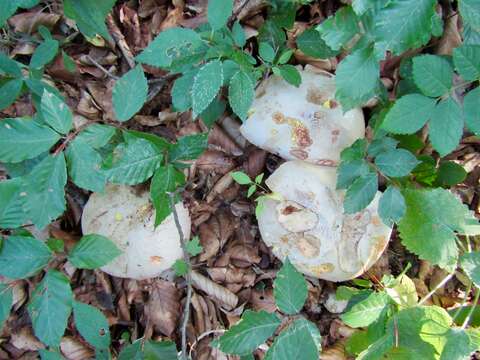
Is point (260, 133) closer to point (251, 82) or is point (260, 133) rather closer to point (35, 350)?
point (251, 82)

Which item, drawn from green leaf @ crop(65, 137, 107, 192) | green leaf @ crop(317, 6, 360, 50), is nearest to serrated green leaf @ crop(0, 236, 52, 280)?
green leaf @ crop(65, 137, 107, 192)

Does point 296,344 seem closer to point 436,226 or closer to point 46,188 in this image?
point 436,226

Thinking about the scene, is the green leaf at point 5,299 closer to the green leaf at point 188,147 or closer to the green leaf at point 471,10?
the green leaf at point 188,147

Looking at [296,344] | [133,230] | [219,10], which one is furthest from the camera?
[133,230]

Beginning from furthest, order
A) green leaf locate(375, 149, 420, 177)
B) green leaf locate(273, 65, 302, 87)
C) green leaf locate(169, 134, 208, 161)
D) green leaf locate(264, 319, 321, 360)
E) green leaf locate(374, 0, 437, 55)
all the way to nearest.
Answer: green leaf locate(273, 65, 302, 87)
green leaf locate(375, 149, 420, 177)
green leaf locate(169, 134, 208, 161)
green leaf locate(264, 319, 321, 360)
green leaf locate(374, 0, 437, 55)

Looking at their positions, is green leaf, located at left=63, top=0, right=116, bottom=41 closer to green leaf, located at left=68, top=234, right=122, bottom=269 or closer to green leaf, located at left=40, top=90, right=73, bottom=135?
green leaf, located at left=40, top=90, right=73, bottom=135

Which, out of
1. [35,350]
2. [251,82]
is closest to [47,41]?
[251,82]

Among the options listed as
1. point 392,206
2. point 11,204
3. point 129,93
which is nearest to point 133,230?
point 11,204
